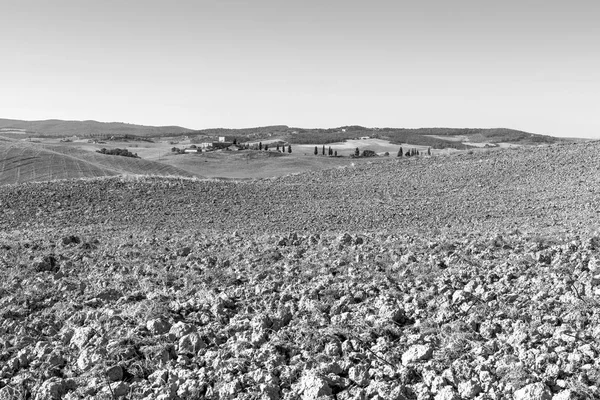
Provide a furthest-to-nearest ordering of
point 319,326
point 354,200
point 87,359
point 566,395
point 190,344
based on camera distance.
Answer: point 354,200 < point 319,326 < point 190,344 < point 87,359 < point 566,395

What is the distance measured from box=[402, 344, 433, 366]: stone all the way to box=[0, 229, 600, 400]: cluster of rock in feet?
0.06

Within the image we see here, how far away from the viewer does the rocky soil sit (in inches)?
160

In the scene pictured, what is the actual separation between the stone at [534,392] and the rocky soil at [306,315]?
1 cm

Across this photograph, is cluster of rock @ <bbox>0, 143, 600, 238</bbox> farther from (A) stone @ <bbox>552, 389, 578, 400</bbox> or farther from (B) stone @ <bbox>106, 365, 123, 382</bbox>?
(B) stone @ <bbox>106, 365, 123, 382</bbox>

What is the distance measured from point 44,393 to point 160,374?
3.19 feet

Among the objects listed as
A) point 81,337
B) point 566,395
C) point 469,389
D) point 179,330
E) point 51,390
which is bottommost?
point 51,390

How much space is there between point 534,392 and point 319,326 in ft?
6.76

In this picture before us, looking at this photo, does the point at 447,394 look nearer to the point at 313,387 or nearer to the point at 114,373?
the point at 313,387

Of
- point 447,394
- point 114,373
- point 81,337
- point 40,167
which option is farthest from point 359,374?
point 40,167

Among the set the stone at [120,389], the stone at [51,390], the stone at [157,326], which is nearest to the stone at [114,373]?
the stone at [120,389]

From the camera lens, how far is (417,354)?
4.30m

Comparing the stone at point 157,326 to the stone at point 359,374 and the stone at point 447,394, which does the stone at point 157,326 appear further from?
the stone at point 447,394

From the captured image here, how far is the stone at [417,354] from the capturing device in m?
4.27

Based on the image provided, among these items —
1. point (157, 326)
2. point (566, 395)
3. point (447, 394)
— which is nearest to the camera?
point (566, 395)
